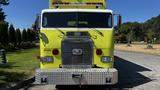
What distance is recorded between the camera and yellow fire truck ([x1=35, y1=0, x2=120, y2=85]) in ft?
45.7

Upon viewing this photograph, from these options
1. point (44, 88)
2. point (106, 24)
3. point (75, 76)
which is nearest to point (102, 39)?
point (106, 24)

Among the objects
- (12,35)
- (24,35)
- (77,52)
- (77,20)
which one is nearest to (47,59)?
(77,52)

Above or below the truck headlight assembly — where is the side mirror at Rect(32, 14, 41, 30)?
above

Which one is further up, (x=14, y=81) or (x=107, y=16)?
(x=107, y=16)

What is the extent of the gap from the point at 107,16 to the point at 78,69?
2.14m

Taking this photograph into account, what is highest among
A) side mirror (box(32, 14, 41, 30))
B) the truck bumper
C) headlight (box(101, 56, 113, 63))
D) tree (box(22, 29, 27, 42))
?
side mirror (box(32, 14, 41, 30))

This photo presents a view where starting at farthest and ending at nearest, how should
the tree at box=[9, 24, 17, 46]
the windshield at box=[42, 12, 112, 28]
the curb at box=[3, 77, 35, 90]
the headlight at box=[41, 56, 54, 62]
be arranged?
the tree at box=[9, 24, 17, 46] → the curb at box=[3, 77, 35, 90] → the windshield at box=[42, 12, 112, 28] → the headlight at box=[41, 56, 54, 62]

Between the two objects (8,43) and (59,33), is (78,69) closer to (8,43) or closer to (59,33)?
(59,33)

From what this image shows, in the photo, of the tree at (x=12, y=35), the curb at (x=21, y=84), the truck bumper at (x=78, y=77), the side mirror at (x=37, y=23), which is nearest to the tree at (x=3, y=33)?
the tree at (x=12, y=35)

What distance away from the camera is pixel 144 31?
189m

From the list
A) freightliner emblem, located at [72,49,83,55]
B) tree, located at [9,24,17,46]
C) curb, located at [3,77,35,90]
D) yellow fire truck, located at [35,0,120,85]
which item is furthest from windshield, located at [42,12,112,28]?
tree, located at [9,24,17,46]

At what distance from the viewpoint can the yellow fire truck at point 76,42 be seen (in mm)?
13938

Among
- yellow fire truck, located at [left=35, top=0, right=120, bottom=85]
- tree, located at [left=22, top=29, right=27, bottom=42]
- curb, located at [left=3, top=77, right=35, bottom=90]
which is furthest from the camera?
tree, located at [left=22, top=29, right=27, bottom=42]

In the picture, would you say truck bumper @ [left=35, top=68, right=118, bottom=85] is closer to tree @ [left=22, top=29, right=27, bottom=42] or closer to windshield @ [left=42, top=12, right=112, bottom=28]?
windshield @ [left=42, top=12, right=112, bottom=28]
